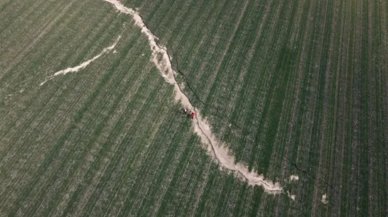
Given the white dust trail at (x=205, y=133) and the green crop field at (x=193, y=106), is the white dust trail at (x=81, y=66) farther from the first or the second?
the white dust trail at (x=205, y=133)

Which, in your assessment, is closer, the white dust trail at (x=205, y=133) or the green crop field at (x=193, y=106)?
the green crop field at (x=193, y=106)

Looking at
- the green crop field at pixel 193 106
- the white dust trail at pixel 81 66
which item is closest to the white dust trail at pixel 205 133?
the green crop field at pixel 193 106

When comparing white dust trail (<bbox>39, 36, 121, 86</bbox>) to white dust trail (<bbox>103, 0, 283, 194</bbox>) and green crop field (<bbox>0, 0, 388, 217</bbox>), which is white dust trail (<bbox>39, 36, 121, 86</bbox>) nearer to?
green crop field (<bbox>0, 0, 388, 217</bbox>)

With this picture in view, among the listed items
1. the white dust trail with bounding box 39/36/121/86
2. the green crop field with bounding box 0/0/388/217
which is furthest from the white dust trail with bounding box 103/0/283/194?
the white dust trail with bounding box 39/36/121/86

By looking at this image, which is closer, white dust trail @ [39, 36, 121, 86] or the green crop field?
the green crop field

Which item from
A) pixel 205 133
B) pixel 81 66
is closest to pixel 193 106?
pixel 205 133

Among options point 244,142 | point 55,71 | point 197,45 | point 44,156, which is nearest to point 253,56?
point 197,45
